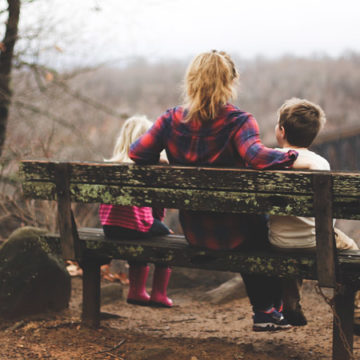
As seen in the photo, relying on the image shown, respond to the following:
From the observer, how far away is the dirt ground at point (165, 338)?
3.55 m

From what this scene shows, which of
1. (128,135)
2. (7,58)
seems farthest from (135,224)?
(7,58)

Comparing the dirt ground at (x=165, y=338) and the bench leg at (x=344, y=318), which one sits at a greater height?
the bench leg at (x=344, y=318)

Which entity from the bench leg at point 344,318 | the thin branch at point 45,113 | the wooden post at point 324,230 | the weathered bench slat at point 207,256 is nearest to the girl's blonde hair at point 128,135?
the weathered bench slat at point 207,256

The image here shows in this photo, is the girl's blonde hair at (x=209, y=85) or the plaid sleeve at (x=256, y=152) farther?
the girl's blonde hair at (x=209, y=85)

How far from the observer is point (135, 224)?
3.99 m

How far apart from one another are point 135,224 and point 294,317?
1.25 metres

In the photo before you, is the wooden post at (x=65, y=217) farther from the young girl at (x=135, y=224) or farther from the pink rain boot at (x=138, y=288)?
the pink rain boot at (x=138, y=288)

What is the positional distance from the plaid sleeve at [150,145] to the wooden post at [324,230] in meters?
1.00

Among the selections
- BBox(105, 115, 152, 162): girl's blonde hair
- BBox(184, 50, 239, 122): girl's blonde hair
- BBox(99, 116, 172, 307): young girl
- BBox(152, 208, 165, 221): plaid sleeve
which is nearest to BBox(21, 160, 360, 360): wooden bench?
BBox(99, 116, 172, 307): young girl

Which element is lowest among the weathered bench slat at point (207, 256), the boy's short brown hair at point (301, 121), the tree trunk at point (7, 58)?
the weathered bench slat at point (207, 256)

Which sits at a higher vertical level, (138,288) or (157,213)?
(157,213)

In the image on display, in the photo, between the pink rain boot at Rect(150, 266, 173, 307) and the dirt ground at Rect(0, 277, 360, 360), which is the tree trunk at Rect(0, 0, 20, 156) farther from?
the pink rain boot at Rect(150, 266, 173, 307)

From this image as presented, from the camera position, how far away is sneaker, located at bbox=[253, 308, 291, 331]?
3469mm

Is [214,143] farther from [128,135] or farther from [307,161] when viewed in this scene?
[128,135]
